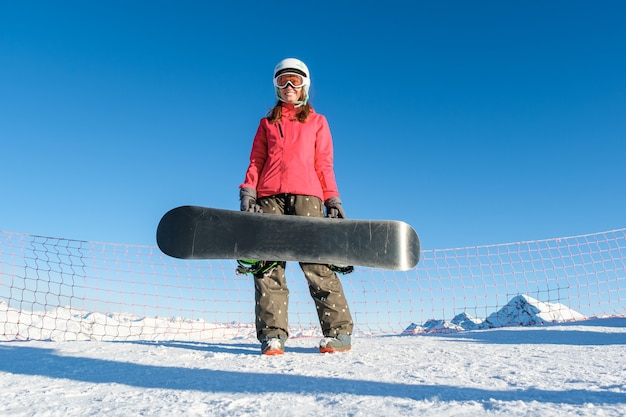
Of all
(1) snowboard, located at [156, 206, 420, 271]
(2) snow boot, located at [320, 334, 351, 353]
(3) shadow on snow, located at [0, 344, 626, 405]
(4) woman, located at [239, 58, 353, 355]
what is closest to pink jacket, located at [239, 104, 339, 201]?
(4) woman, located at [239, 58, 353, 355]

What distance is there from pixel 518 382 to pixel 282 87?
2.39m

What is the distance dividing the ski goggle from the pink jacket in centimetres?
15

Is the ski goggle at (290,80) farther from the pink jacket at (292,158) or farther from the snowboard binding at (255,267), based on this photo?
the snowboard binding at (255,267)

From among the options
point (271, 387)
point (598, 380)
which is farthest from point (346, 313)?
point (598, 380)

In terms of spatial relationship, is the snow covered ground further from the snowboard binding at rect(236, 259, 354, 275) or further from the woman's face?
the woman's face

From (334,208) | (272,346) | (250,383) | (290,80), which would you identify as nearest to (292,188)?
(334,208)

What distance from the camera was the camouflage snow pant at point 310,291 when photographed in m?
2.86

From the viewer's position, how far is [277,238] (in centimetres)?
272

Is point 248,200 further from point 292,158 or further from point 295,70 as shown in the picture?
point 295,70

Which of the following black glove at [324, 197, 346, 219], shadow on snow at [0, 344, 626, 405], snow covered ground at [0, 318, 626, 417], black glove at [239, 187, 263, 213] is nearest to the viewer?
snow covered ground at [0, 318, 626, 417]

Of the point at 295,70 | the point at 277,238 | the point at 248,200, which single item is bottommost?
the point at 277,238

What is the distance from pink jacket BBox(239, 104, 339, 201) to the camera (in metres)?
3.03

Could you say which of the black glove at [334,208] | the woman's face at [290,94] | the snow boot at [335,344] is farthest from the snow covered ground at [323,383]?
the woman's face at [290,94]

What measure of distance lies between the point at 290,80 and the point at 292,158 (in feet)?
2.02
